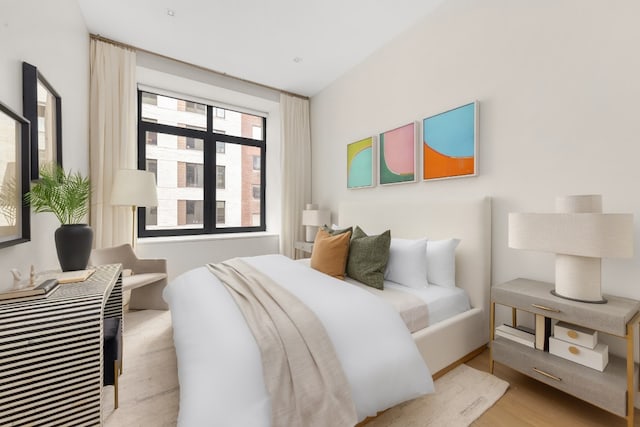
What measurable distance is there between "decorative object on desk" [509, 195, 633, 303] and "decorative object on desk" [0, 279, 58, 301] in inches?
96.7

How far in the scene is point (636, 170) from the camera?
150 centimetres

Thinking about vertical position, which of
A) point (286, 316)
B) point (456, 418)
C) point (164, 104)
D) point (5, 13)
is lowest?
point (456, 418)

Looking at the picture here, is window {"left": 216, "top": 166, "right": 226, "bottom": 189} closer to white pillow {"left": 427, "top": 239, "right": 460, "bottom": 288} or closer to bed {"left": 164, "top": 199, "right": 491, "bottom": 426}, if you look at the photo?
bed {"left": 164, "top": 199, "right": 491, "bottom": 426}

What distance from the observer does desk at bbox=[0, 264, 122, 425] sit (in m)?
0.99

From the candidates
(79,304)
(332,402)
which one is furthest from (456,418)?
(79,304)

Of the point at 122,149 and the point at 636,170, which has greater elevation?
the point at 122,149

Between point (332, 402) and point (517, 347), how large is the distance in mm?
1312

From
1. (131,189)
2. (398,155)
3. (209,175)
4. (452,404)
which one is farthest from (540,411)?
(209,175)

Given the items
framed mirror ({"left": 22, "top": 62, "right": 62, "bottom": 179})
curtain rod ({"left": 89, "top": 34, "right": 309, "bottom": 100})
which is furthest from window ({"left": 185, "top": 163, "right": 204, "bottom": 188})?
framed mirror ({"left": 22, "top": 62, "right": 62, "bottom": 179})

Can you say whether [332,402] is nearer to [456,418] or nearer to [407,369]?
[407,369]

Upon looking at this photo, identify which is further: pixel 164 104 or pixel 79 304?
pixel 164 104

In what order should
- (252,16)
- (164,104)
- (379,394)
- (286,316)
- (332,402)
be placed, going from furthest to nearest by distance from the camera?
1. (164,104)
2. (252,16)
3. (286,316)
4. (379,394)
5. (332,402)

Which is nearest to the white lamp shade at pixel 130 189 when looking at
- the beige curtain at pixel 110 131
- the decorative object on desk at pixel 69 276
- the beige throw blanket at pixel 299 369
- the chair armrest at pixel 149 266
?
the beige curtain at pixel 110 131

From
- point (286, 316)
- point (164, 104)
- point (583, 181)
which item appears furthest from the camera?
point (164, 104)
